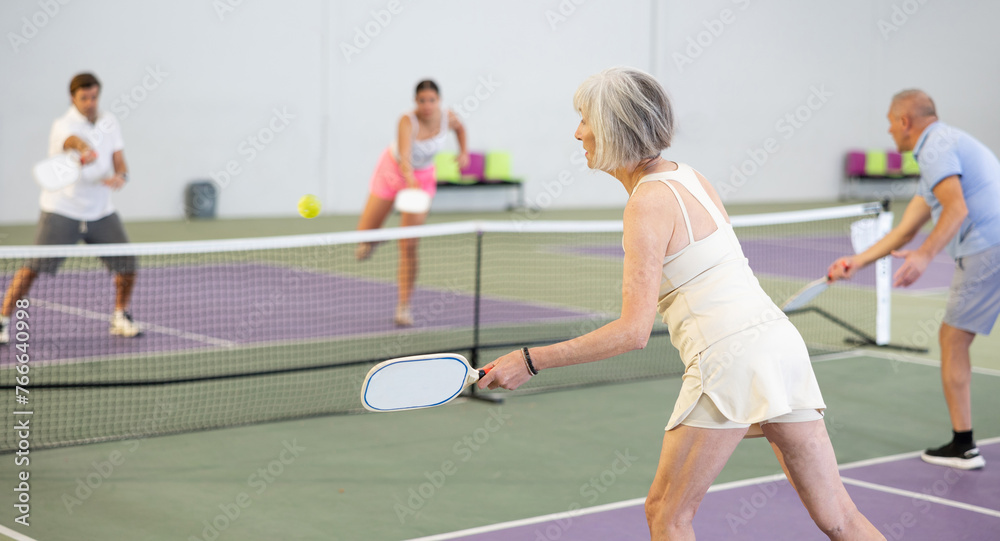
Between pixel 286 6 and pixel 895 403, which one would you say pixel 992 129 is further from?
pixel 895 403

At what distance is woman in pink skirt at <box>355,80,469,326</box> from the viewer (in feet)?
27.0

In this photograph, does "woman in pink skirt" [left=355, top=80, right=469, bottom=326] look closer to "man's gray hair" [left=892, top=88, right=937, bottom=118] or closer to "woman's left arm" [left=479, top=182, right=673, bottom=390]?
"man's gray hair" [left=892, top=88, right=937, bottom=118]

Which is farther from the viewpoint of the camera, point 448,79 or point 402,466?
point 448,79

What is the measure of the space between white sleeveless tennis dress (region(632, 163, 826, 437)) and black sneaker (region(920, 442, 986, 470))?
2718 millimetres

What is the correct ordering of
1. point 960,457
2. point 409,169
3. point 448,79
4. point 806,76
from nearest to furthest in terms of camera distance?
point 960,457 < point 409,169 < point 448,79 < point 806,76

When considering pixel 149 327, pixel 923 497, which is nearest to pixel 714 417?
pixel 923 497

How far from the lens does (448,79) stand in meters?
17.8

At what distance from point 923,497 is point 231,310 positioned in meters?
6.28

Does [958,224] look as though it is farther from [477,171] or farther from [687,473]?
[477,171]

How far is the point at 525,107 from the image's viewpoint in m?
18.9

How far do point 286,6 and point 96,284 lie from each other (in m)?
7.34

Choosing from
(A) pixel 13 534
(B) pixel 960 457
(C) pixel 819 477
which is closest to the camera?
(C) pixel 819 477

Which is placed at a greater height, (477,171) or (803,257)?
(477,171)

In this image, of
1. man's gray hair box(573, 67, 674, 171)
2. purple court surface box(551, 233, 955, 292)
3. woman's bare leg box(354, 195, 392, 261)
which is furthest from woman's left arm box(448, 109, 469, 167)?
man's gray hair box(573, 67, 674, 171)
